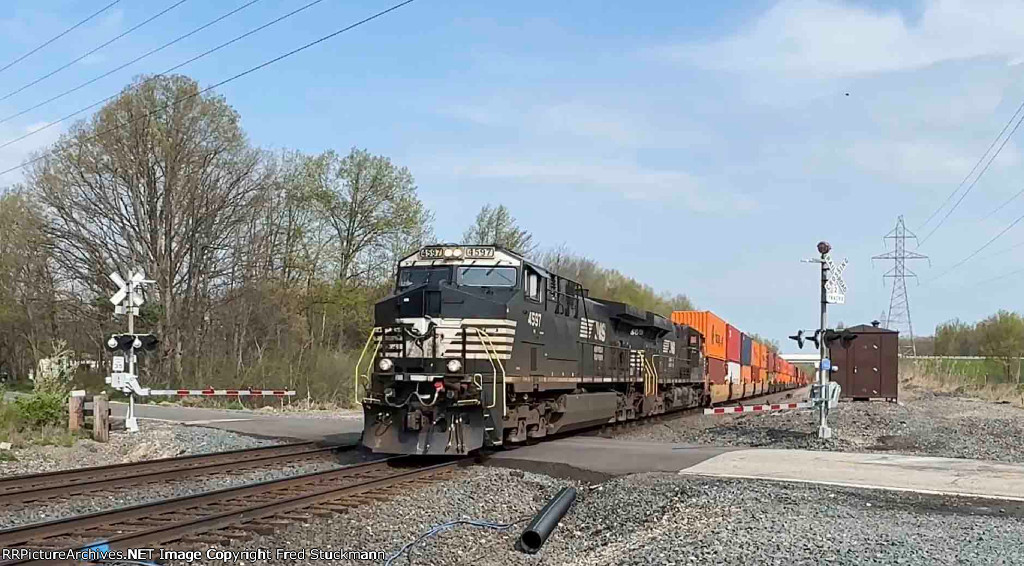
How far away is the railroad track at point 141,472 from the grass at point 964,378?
107 ft

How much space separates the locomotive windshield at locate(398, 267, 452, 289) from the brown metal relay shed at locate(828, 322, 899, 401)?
18246mm

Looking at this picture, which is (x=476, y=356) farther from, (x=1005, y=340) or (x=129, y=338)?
(x=1005, y=340)

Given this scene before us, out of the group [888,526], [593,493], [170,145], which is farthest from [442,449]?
[170,145]

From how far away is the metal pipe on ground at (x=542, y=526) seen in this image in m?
8.38

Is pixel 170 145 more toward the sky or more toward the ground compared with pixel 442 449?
more toward the sky

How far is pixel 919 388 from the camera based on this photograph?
48844mm

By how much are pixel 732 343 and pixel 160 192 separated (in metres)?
24.2

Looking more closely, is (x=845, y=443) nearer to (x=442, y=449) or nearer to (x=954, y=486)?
(x=954, y=486)

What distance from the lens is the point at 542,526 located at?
8.65m

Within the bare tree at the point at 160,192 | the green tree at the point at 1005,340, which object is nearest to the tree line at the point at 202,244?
the bare tree at the point at 160,192

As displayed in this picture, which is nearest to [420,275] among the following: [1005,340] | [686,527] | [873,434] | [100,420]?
[100,420]

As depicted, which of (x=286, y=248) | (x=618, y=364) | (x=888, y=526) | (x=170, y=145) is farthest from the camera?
(x=286, y=248)

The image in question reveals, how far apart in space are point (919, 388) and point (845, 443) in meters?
36.4

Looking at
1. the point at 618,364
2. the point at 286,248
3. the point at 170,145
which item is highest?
the point at 170,145
